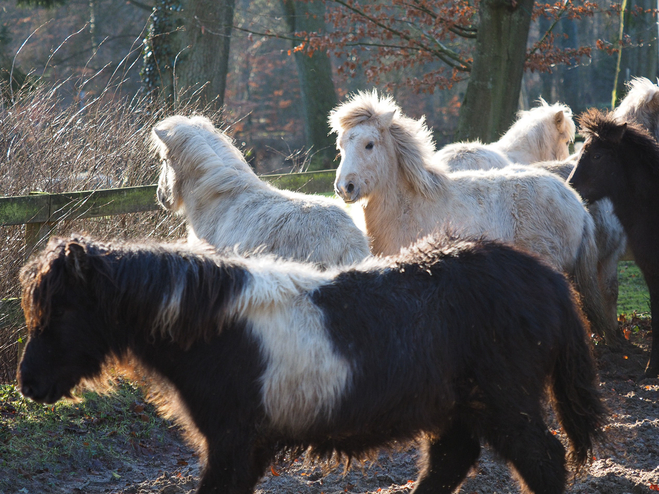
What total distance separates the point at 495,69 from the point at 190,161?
660cm

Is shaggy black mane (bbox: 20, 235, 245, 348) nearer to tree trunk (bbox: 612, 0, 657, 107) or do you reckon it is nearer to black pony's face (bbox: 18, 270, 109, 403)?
black pony's face (bbox: 18, 270, 109, 403)

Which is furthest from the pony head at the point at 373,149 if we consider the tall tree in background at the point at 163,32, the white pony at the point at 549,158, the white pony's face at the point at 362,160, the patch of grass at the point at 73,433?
the tall tree in background at the point at 163,32

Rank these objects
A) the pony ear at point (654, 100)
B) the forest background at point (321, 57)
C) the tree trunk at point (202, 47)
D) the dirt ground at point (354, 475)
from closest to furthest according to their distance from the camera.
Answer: the dirt ground at point (354, 475) < the pony ear at point (654, 100) < the forest background at point (321, 57) < the tree trunk at point (202, 47)

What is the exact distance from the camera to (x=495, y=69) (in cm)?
1048

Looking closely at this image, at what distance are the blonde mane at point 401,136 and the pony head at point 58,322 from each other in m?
3.58

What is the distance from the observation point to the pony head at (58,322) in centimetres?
272

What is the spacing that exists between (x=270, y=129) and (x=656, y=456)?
2781 centimetres

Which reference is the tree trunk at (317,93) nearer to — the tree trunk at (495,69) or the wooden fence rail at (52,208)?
the tree trunk at (495,69)

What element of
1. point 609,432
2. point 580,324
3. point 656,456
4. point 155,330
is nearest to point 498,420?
point 580,324

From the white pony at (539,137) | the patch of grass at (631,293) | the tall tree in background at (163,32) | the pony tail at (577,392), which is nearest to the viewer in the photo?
the pony tail at (577,392)

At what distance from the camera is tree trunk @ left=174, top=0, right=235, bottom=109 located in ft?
37.6

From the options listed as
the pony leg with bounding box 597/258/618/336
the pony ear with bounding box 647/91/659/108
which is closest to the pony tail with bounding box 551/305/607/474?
the pony leg with bounding box 597/258/618/336

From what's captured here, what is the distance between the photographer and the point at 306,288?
3029 millimetres

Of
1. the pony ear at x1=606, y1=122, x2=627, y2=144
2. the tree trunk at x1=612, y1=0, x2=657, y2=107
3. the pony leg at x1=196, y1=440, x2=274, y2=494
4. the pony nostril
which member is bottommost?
the pony leg at x1=196, y1=440, x2=274, y2=494
